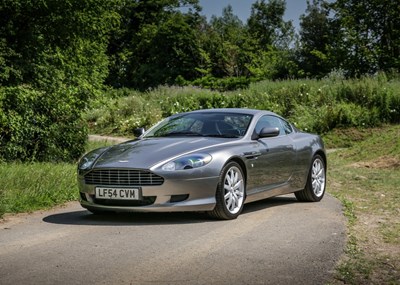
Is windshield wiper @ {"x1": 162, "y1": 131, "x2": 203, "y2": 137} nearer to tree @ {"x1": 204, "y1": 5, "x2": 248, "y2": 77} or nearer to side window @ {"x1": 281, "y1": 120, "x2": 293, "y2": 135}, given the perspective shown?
side window @ {"x1": 281, "y1": 120, "x2": 293, "y2": 135}

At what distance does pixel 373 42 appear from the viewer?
43.3 m

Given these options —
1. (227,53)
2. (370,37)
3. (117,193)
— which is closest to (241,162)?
(117,193)

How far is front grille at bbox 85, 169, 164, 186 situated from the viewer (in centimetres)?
845

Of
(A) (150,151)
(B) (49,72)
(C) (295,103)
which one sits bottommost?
(A) (150,151)

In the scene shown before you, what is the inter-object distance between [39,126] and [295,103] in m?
13.0

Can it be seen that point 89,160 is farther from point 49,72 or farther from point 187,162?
point 49,72

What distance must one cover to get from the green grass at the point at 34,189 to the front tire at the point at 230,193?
298 centimetres

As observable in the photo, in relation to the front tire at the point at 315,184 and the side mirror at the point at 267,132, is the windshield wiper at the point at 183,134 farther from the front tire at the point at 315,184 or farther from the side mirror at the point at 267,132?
the front tire at the point at 315,184

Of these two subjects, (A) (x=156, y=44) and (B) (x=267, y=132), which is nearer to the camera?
(B) (x=267, y=132)

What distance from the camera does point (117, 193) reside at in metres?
8.59

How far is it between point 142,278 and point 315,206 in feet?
18.1

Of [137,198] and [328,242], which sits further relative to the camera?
[137,198]

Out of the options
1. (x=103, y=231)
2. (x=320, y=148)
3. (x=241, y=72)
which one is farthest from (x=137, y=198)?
(x=241, y=72)

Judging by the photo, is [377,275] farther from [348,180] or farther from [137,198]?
[348,180]
